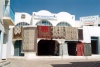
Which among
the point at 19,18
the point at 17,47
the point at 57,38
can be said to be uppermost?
the point at 19,18

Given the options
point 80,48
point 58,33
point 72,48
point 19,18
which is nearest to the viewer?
point 58,33

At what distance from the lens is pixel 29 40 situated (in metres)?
24.9

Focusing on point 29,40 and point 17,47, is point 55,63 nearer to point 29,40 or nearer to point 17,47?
point 29,40

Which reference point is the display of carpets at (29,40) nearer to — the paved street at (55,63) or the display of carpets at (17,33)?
the display of carpets at (17,33)

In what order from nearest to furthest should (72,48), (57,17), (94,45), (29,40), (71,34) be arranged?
(29,40)
(71,34)
(94,45)
(72,48)
(57,17)

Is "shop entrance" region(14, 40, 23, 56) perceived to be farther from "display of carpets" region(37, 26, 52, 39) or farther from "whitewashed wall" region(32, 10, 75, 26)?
"whitewashed wall" region(32, 10, 75, 26)

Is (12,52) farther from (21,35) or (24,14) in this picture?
(24,14)

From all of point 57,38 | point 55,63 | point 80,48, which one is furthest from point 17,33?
point 55,63

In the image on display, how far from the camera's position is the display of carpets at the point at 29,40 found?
2484cm

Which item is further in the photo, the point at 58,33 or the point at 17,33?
the point at 58,33

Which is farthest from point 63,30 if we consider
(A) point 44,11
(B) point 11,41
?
(A) point 44,11

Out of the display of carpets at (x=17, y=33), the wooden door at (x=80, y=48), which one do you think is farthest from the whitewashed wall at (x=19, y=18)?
the wooden door at (x=80, y=48)

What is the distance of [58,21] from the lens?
115 feet

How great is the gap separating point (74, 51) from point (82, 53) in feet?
7.44
